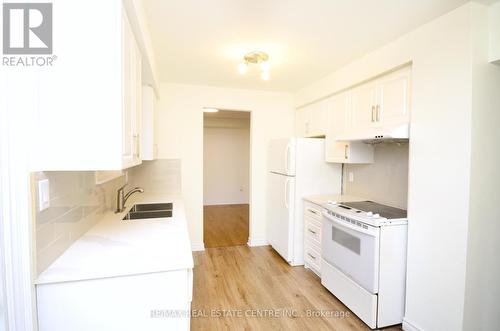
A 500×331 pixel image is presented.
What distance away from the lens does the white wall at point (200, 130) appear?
3.49 metres

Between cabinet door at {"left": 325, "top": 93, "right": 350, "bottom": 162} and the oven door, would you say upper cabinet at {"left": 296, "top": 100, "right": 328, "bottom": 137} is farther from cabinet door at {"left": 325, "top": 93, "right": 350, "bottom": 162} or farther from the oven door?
the oven door

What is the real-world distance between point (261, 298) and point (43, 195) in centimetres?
205

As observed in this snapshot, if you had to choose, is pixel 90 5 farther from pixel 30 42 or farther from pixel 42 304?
pixel 42 304

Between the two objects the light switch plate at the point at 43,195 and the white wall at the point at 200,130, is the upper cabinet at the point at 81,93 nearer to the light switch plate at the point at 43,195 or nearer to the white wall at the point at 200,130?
the light switch plate at the point at 43,195

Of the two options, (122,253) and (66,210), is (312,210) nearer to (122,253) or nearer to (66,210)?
(122,253)

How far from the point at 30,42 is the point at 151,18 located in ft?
3.34

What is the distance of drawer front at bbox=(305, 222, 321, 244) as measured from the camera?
9.32 ft

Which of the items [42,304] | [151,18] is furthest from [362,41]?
[42,304]

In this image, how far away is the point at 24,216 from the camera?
99 cm

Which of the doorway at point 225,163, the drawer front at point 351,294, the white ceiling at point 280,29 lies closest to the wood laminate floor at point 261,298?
the drawer front at point 351,294

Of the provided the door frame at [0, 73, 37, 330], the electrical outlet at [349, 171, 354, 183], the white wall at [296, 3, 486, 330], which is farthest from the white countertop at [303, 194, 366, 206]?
the door frame at [0, 73, 37, 330]

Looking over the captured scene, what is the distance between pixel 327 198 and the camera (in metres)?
2.99

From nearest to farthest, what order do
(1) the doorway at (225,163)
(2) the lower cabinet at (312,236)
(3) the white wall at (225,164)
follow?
(2) the lower cabinet at (312,236) → (1) the doorway at (225,163) → (3) the white wall at (225,164)

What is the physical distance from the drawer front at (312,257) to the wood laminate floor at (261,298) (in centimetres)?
12
